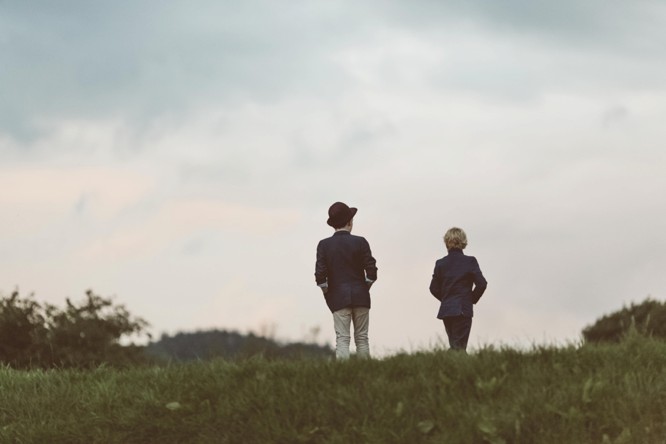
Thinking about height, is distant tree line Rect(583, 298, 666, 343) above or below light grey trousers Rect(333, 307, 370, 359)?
above

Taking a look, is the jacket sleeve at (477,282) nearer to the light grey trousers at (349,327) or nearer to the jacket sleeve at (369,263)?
the jacket sleeve at (369,263)

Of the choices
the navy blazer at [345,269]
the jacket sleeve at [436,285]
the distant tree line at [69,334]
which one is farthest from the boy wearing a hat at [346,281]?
the distant tree line at [69,334]

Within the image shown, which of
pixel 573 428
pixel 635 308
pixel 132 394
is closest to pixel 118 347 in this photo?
pixel 635 308

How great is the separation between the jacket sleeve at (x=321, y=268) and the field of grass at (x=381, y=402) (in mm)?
2759

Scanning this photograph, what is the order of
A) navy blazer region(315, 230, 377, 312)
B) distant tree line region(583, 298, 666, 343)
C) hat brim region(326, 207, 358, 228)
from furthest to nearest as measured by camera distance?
distant tree line region(583, 298, 666, 343) → hat brim region(326, 207, 358, 228) → navy blazer region(315, 230, 377, 312)

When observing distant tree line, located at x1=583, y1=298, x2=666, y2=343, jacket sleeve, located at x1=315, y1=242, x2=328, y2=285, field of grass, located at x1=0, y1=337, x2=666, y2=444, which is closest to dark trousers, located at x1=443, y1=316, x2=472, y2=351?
jacket sleeve, located at x1=315, y1=242, x2=328, y2=285

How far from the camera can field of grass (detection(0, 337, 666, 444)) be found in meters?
8.88

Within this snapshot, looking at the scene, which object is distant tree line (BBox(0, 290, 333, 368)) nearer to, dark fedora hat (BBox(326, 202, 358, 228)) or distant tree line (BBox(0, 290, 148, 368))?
distant tree line (BBox(0, 290, 148, 368))

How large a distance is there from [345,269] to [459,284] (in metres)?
1.65

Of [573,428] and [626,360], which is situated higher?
[626,360]

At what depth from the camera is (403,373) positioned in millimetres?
10281

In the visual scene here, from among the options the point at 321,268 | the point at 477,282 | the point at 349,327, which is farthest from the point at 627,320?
the point at 321,268

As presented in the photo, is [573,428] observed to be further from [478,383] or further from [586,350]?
[586,350]

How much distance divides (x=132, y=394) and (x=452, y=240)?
526 centimetres
